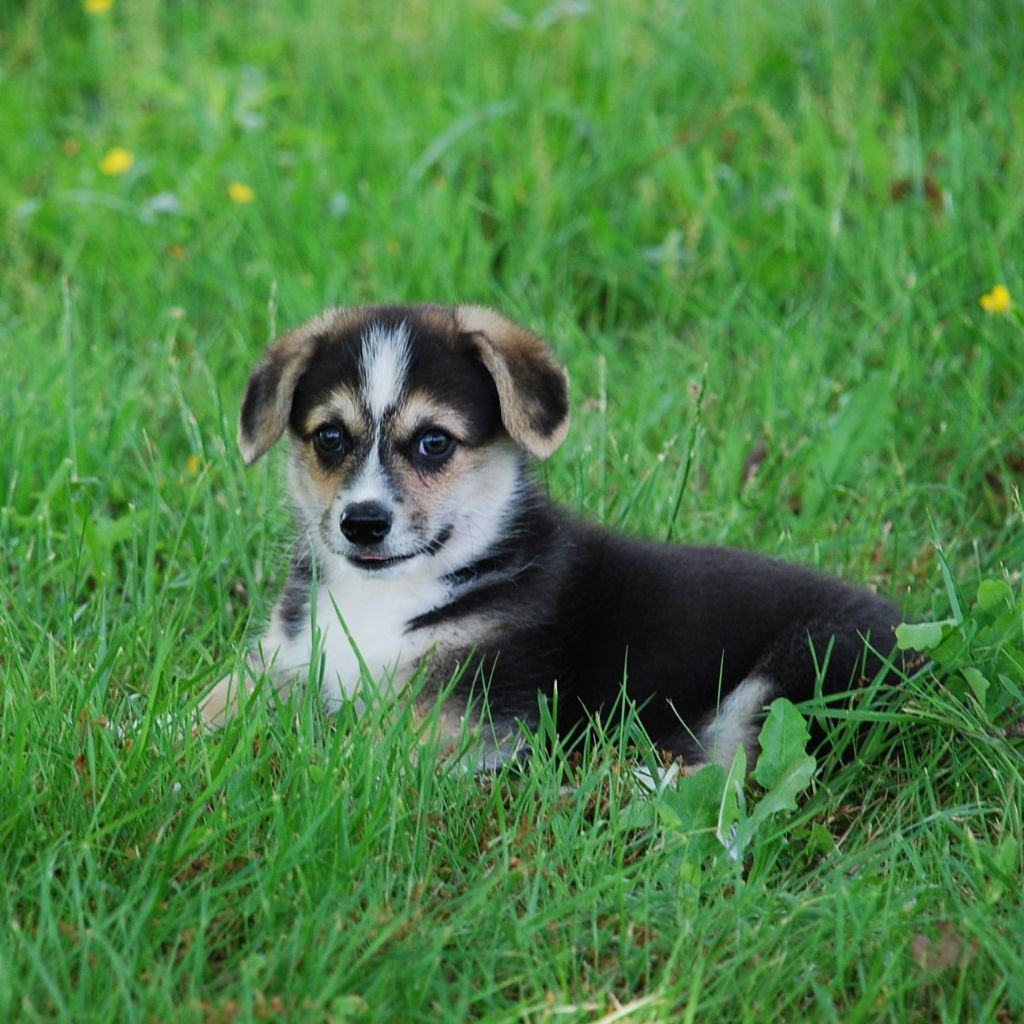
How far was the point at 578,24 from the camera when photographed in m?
7.38

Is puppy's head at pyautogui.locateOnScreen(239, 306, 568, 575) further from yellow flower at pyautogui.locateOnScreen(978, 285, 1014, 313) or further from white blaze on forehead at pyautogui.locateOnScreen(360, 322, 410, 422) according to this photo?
yellow flower at pyautogui.locateOnScreen(978, 285, 1014, 313)

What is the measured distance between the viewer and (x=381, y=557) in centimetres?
396

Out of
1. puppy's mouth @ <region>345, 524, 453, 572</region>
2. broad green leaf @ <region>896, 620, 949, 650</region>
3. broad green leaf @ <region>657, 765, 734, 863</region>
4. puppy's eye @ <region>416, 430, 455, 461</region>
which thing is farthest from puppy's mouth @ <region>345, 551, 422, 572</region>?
broad green leaf @ <region>896, 620, 949, 650</region>

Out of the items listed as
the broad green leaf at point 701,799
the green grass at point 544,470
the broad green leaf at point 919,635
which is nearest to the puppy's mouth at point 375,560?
the green grass at point 544,470

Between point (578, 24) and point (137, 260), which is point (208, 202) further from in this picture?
point (578, 24)

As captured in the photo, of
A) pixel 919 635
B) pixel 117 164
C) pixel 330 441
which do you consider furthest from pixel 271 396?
pixel 117 164

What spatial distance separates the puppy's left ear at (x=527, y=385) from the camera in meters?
4.00

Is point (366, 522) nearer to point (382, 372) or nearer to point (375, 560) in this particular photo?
point (375, 560)

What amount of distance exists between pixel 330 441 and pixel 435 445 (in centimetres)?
28

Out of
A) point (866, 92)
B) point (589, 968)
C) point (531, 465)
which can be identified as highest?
point (866, 92)

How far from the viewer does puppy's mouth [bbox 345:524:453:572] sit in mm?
3943

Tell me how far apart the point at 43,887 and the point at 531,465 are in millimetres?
1902

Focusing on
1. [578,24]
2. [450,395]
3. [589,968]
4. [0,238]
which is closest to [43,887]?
[589,968]

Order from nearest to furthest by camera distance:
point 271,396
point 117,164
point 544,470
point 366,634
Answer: point 366,634
point 271,396
point 544,470
point 117,164
